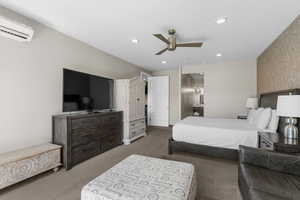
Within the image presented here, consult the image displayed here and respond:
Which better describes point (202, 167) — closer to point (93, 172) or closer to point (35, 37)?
point (93, 172)

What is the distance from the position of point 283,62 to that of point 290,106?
1.59m

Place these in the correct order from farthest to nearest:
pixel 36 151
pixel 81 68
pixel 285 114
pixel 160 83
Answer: pixel 160 83 < pixel 81 68 < pixel 36 151 < pixel 285 114

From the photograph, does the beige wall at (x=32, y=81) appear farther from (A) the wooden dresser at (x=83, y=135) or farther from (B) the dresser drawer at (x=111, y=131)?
(B) the dresser drawer at (x=111, y=131)

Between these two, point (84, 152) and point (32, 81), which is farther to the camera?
point (84, 152)

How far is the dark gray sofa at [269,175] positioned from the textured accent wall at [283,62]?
1.56 metres

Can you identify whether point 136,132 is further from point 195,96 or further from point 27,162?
point 195,96

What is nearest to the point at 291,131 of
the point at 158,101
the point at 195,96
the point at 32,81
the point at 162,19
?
the point at 162,19

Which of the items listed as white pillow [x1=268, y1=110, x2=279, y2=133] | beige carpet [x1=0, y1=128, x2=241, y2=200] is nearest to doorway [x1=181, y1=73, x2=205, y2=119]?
white pillow [x1=268, y1=110, x2=279, y2=133]

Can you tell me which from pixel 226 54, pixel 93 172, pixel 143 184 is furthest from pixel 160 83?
pixel 143 184

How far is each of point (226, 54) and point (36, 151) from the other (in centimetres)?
509

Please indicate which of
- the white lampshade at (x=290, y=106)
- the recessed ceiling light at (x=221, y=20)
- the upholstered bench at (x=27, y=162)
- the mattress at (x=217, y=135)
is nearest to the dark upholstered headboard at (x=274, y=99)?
the mattress at (x=217, y=135)

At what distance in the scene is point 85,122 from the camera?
108 inches

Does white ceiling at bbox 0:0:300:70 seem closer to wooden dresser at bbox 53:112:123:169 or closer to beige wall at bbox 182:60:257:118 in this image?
beige wall at bbox 182:60:257:118

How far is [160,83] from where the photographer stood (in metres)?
6.33
